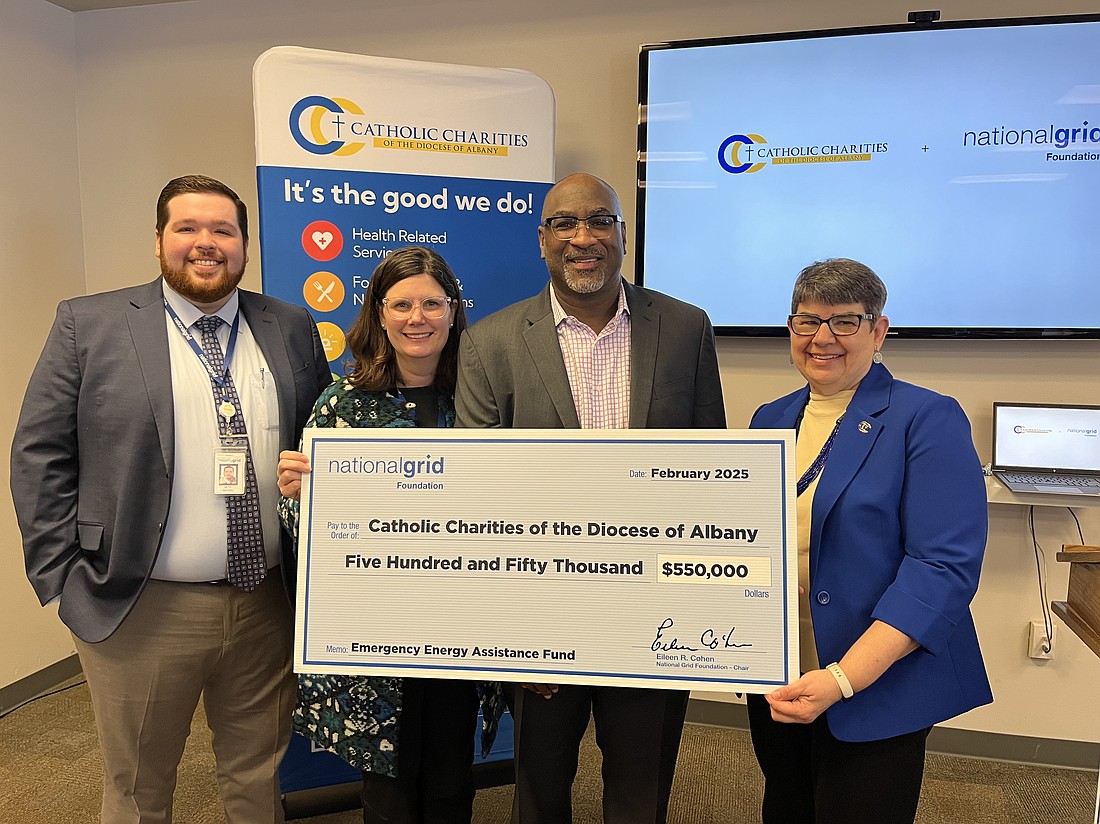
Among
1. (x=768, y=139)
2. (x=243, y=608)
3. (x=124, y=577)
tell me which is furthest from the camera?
(x=768, y=139)

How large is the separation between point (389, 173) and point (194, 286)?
1.03 metres

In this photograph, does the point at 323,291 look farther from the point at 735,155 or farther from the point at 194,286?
the point at 735,155

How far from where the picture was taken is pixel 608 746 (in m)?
1.85

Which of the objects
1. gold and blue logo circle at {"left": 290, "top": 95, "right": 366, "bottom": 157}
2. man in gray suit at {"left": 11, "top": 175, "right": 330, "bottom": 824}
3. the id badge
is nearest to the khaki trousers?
man in gray suit at {"left": 11, "top": 175, "right": 330, "bottom": 824}

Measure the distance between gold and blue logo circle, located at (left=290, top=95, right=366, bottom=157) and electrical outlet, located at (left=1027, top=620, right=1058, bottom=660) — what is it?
10.4 ft

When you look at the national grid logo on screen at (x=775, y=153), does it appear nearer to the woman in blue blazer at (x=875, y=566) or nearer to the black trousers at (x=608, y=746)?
the woman in blue blazer at (x=875, y=566)

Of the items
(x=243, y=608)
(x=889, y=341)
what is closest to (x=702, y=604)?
(x=243, y=608)

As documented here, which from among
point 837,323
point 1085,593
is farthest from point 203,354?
point 1085,593

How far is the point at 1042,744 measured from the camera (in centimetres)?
306

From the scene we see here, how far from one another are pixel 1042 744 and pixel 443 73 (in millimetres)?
3500

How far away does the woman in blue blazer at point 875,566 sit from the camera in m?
1.52

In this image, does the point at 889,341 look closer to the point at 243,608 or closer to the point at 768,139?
the point at 768,139

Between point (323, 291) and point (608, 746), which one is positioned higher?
point (323, 291)

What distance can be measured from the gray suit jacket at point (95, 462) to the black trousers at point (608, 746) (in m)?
1.03
